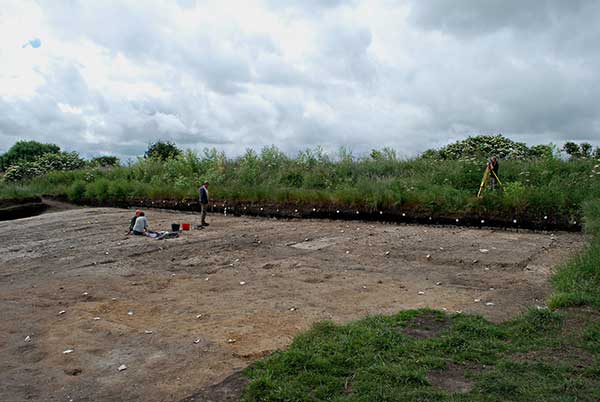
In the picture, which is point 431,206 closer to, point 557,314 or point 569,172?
point 569,172

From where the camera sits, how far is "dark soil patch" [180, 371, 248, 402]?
10.1 feet

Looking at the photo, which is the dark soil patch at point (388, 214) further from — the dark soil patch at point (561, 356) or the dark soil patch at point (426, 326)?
the dark soil patch at point (561, 356)

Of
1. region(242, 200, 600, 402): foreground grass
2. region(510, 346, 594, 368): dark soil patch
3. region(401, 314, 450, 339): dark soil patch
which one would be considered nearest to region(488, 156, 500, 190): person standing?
region(242, 200, 600, 402): foreground grass

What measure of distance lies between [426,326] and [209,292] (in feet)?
9.41

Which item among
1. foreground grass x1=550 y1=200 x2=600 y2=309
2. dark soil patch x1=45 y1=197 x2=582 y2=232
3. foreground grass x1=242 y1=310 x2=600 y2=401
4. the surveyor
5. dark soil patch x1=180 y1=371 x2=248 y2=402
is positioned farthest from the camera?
the surveyor

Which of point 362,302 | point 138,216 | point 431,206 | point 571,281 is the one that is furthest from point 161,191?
point 571,281

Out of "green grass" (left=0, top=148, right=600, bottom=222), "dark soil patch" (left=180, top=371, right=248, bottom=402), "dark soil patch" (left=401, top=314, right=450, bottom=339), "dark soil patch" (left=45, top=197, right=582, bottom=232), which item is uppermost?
"green grass" (left=0, top=148, right=600, bottom=222)

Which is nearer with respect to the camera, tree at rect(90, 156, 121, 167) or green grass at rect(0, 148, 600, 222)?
green grass at rect(0, 148, 600, 222)

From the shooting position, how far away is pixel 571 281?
484 cm

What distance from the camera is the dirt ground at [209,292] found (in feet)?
12.4

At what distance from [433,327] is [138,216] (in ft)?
27.7

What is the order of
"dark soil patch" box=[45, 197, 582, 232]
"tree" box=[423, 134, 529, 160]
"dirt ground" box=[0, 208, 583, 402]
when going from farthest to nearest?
"tree" box=[423, 134, 529, 160] → "dark soil patch" box=[45, 197, 582, 232] → "dirt ground" box=[0, 208, 583, 402]

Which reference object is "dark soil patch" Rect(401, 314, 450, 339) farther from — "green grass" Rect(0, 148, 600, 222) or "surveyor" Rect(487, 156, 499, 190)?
"surveyor" Rect(487, 156, 499, 190)

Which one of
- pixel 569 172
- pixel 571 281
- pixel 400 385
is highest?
pixel 569 172
